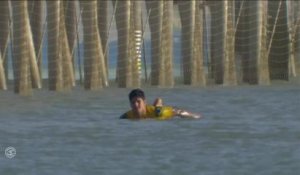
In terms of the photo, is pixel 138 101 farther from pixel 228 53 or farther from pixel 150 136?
pixel 228 53

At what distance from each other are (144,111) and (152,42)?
26.3 feet

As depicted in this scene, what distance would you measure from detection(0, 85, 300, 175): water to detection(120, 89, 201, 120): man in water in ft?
0.45

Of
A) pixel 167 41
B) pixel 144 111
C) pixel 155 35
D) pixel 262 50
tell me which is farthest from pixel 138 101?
pixel 262 50

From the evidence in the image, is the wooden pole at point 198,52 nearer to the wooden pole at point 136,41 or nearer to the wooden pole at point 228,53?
the wooden pole at point 228,53

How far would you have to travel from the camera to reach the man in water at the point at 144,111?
21484mm

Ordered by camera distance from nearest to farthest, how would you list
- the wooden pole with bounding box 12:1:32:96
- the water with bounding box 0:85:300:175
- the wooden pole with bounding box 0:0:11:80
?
the water with bounding box 0:85:300:175 → the wooden pole with bounding box 12:1:32:96 → the wooden pole with bounding box 0:0:11:80

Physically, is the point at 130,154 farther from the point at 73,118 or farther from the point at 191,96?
the point at 191,96

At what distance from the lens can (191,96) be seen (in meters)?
27.5

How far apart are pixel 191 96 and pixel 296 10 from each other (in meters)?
9.37

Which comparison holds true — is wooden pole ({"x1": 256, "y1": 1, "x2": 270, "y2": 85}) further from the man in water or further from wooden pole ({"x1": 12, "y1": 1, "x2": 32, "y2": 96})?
the man in water

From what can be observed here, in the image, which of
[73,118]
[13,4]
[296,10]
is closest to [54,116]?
[73,118]

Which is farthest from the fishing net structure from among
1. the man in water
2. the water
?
the man in water

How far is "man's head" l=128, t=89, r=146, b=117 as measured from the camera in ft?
70.2

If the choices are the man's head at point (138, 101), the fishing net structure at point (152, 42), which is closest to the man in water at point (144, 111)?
the man's head at point (138, 101)
